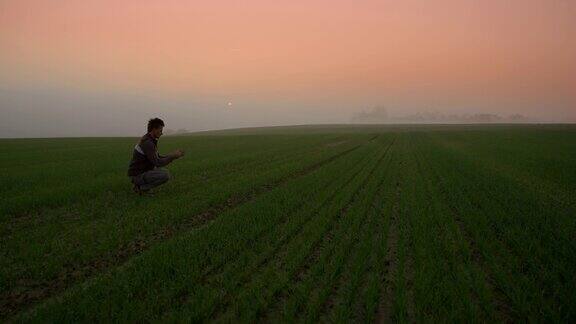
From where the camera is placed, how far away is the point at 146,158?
35.4 ft

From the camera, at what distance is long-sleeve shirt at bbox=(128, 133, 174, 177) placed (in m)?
10.4

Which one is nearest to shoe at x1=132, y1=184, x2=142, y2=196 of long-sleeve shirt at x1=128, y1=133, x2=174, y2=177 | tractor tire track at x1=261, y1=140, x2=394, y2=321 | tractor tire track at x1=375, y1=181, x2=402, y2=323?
long-sleeve shirt at x1=128, y1=133, x2=174, y2=177

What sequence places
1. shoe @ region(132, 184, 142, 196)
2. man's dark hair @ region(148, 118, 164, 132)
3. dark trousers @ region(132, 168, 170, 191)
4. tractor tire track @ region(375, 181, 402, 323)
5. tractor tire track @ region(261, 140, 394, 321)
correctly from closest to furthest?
tractor tire track @ region(375, 181, 402, 323) → tractor tire track @ region(261, 140, 394, 321) → man's dark hair @ region(148, 118, 164, 132) → dark trousers @ region(132, 168, 170, 191) → shoe @ region(132, 184, 142, 196)

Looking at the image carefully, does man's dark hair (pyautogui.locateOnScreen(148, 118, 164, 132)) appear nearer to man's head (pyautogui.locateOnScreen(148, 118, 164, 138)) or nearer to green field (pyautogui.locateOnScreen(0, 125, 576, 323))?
man's head (pyautogui.locateOnScreen(148, 118, 164, 138))

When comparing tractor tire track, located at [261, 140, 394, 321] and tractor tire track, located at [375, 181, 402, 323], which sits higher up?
tractor tire track, located at [261, 140, 394, 321]

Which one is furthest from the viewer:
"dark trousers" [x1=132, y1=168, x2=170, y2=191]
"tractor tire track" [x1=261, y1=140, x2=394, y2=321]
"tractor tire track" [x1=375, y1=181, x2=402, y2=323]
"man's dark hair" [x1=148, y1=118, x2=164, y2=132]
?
"dark trousers" [x1=132, y1=168, x2=170, y2=191]

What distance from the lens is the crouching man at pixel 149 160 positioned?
10.4 meters

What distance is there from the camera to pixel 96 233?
7.74 m

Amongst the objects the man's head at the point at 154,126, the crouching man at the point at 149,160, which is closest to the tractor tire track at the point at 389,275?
the crouching man at the point at 149,160

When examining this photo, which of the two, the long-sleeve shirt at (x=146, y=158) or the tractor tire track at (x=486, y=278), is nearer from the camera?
the tractor tire track at (x=486, y=278)

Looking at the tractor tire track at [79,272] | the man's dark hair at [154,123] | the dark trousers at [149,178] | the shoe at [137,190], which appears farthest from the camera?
the shoe at [137,190]

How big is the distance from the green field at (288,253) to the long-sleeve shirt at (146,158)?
3.37 feet

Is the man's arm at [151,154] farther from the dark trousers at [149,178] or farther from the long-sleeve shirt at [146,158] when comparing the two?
the dark trousers at [149,178]

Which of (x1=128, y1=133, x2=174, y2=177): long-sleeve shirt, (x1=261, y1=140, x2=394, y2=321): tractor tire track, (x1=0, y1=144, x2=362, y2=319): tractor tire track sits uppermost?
(x1=128, y1=133, x2=174, y2=177): long-sleeve shirt
